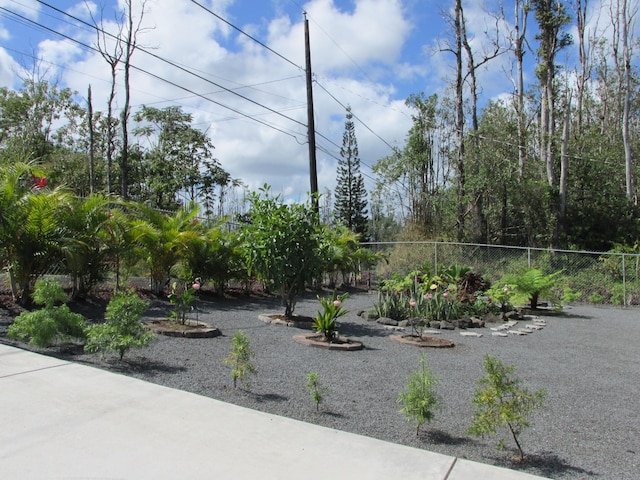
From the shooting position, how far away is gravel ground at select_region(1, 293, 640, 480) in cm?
364

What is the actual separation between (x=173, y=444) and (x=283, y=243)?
5.45 metres

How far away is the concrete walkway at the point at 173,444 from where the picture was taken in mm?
2979

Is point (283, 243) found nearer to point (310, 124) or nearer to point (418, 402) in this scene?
point (418, 402)

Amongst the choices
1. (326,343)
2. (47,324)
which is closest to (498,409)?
(326,343)

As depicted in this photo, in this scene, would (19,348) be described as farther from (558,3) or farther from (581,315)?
(558,3)

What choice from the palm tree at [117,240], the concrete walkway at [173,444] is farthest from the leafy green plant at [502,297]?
the concrete walkway at [173,444]

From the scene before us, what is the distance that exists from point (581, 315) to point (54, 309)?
37.9 feet

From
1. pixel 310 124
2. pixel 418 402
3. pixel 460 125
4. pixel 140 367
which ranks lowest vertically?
pixel 140 367

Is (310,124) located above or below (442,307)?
above

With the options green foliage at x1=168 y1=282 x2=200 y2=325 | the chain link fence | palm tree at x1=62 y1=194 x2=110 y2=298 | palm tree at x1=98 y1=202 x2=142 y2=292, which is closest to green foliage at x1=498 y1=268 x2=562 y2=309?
the chain link fence

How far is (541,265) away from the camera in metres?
17.5

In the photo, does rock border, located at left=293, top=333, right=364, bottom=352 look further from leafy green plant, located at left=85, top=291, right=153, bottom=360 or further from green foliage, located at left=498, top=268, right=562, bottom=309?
green foliage, located at left=498, top=268, right=562, bottom=309

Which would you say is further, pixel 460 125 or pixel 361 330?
pixel 460 125

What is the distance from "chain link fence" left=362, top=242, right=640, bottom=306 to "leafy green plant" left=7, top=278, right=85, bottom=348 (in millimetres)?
9627
